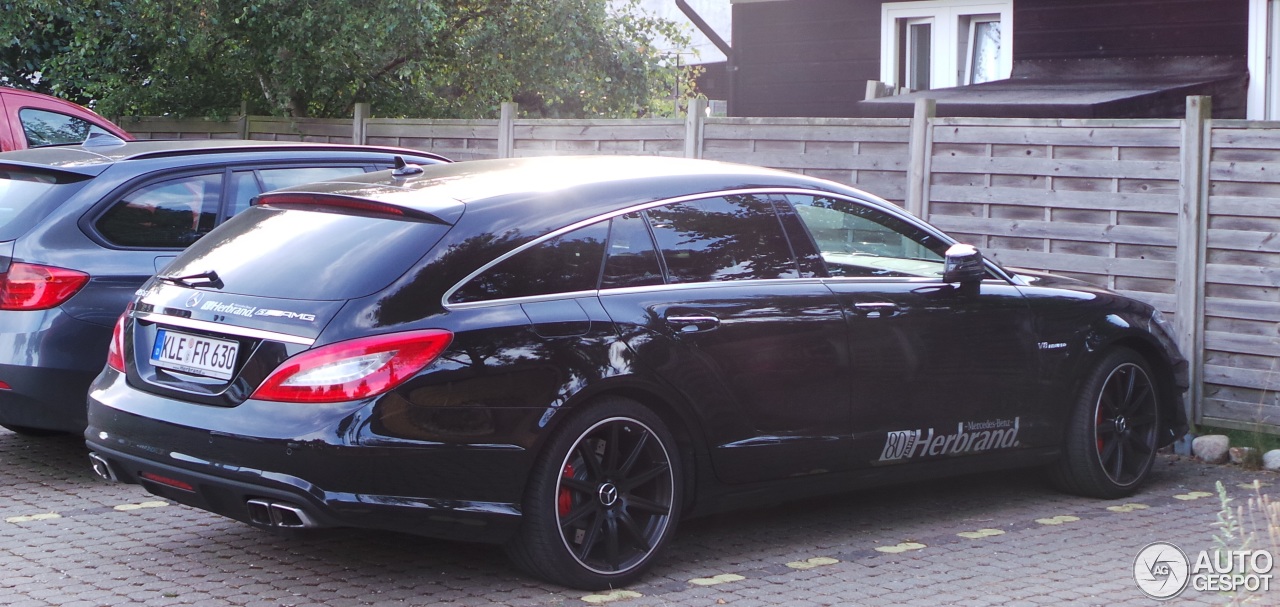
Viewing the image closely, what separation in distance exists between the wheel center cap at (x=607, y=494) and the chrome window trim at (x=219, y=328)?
3.91 feet

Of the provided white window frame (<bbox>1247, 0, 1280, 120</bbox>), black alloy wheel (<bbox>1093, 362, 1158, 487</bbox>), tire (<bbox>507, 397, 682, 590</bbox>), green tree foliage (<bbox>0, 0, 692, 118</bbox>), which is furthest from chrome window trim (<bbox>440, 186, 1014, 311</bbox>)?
green tree foliage (<bbox>0, 0, 692, 118</bbox>)

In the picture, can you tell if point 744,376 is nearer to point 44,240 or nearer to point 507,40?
point 44,240

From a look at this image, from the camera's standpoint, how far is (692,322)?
545 centimetres

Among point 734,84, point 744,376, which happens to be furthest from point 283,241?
point 734,84

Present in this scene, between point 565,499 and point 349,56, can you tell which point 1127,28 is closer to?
point 349,56

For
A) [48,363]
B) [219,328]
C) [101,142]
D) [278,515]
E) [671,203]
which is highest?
[101,142]

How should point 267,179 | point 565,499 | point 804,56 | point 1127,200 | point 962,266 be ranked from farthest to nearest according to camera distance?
point 804,56 < point 1127,200 < point 267,179 < point 962,266 < point 565,499

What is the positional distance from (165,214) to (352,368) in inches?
109

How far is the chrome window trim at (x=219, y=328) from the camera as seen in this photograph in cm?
479

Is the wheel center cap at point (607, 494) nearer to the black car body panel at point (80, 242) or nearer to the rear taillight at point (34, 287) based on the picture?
the black car body panel at point (80, 242)

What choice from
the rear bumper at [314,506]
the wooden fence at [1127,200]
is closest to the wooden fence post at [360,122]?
the wooden fence at [1127,200]

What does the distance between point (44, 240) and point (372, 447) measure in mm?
2770

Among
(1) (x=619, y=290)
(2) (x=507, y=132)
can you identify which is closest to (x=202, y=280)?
(1) (x=619, y=290)

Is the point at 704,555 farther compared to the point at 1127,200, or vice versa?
the point at 1127,200
